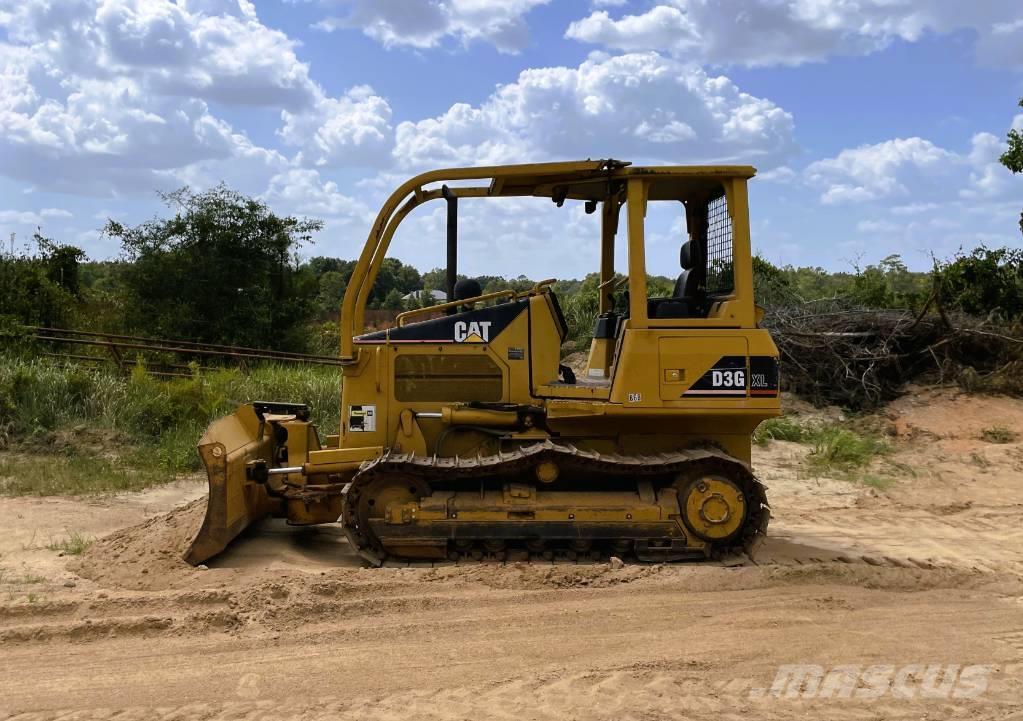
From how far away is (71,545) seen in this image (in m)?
6.22

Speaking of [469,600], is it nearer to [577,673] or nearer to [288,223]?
[577,673]

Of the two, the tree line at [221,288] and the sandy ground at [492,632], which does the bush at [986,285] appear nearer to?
the tree line at [221,288]

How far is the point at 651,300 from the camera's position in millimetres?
6082

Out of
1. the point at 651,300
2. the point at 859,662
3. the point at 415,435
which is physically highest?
the point at 651,300

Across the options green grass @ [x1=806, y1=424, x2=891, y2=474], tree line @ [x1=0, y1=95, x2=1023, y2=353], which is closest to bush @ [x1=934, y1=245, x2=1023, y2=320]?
tree line @ [x1=0, y1=95, x2=1023, y2=353]

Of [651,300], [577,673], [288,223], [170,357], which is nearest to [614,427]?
[651,300]

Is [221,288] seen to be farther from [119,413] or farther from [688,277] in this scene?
[688,277]

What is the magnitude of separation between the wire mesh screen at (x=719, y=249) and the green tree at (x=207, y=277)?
13.9 m

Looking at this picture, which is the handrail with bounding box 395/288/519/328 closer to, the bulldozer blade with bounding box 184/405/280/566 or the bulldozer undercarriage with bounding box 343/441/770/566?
the bulldozer undercarriage with bounding box 343/441/770/566

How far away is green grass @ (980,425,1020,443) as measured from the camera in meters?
11.7

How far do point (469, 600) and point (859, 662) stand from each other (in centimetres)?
215

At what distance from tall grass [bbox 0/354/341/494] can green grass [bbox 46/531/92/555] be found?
6.83 ft

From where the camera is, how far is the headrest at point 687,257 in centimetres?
632

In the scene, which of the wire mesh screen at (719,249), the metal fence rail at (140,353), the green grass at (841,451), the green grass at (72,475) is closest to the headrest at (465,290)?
the wire mesh screen at (719,249)
